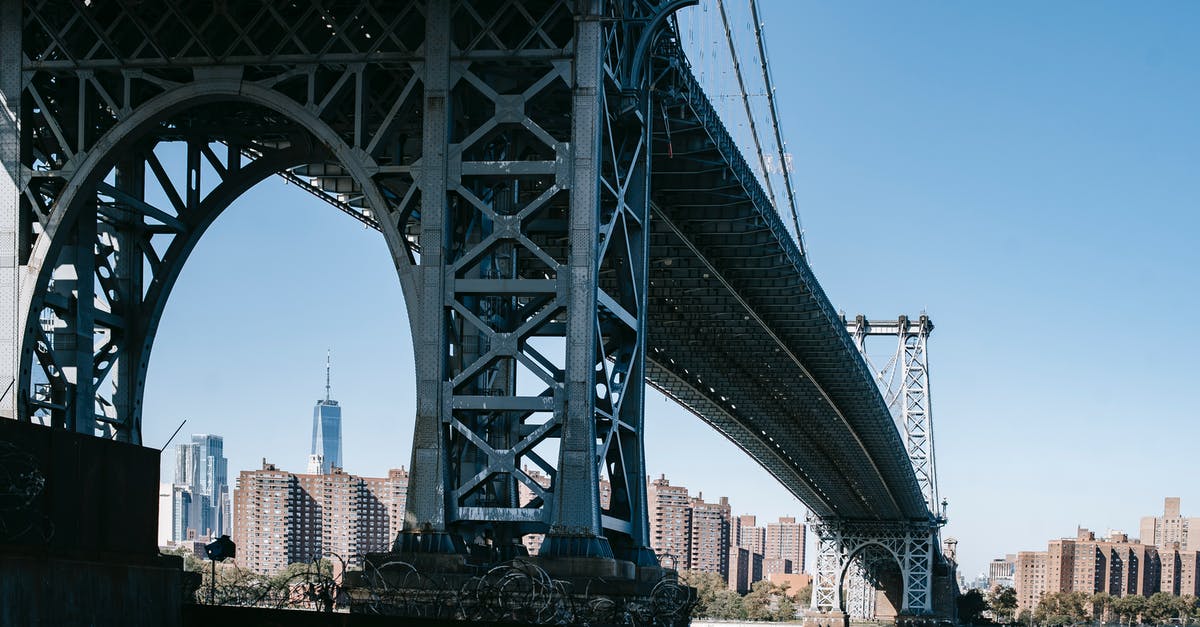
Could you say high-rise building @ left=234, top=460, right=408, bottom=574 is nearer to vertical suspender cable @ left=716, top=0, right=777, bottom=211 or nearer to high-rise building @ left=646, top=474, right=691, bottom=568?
high-rise building @ left=646, top=474, right=691, bottom=568

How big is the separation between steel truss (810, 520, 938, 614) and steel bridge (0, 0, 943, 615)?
8473cm

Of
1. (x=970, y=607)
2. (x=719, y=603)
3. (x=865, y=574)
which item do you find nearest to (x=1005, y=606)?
(x=970, y=607)

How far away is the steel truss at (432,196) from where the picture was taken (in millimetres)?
21969

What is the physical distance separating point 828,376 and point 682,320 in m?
11.2

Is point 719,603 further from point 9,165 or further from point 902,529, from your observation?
point 9,165

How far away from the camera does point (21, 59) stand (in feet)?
80.2

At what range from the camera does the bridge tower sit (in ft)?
365

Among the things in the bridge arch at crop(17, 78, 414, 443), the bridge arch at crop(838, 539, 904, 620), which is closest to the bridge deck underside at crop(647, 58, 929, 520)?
the bridge arch at crop(838, 539, 904, 620)

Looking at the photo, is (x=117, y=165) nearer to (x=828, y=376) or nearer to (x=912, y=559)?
(x=828, y=376)

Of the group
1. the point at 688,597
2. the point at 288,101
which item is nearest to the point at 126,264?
the point at 288,101

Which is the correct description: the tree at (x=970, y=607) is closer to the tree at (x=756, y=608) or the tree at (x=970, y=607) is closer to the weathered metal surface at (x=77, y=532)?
the tree at (x=756, y=608)

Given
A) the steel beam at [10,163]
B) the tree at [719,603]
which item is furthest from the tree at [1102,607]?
the steel beam at [10,163]

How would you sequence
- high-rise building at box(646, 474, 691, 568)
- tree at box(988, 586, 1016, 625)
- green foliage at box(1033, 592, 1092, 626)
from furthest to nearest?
high-rise building at box(646, 474, 691, 568), tree at box(988, 586, 1016, 625), green foliage at box(1033, 592, 1092, 626)

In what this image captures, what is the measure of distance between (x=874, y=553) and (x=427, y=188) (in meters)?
104
